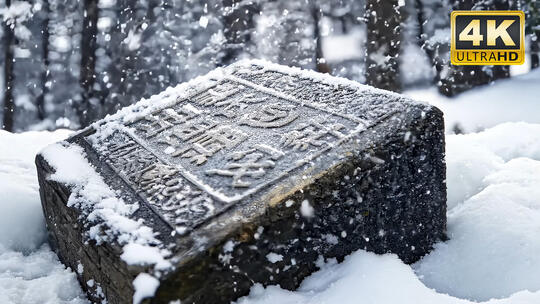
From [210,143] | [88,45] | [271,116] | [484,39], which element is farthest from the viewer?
[88,45]

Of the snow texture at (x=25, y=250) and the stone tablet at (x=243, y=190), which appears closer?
the stone tablet at (x=243, y=190)

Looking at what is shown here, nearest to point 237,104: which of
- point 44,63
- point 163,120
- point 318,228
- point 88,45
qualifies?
point 163,120

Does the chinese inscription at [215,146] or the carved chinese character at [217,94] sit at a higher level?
the carved chinese character at [217,94]

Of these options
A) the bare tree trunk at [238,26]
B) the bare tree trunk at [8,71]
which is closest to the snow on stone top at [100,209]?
the bare tree trunk at [238,26]

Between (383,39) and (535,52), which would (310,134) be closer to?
(383,39)

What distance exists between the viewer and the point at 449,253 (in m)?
2.15

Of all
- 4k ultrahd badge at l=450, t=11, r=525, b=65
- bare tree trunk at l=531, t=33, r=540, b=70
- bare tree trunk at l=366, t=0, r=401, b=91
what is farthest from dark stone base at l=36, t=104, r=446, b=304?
bare tree trunk at l=531, t=33, r=540, b=70

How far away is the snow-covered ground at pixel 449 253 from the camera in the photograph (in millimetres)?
1740

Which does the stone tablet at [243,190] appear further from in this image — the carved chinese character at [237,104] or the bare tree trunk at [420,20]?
the bare tree trunk at [420,20]

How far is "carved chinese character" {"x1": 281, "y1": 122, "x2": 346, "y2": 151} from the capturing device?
196 cm

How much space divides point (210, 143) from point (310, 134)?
386mm

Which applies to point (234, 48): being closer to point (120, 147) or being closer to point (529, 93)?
point (529, 93)

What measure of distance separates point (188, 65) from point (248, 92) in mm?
5036

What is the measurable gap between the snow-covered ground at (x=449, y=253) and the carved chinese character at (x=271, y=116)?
599mm
